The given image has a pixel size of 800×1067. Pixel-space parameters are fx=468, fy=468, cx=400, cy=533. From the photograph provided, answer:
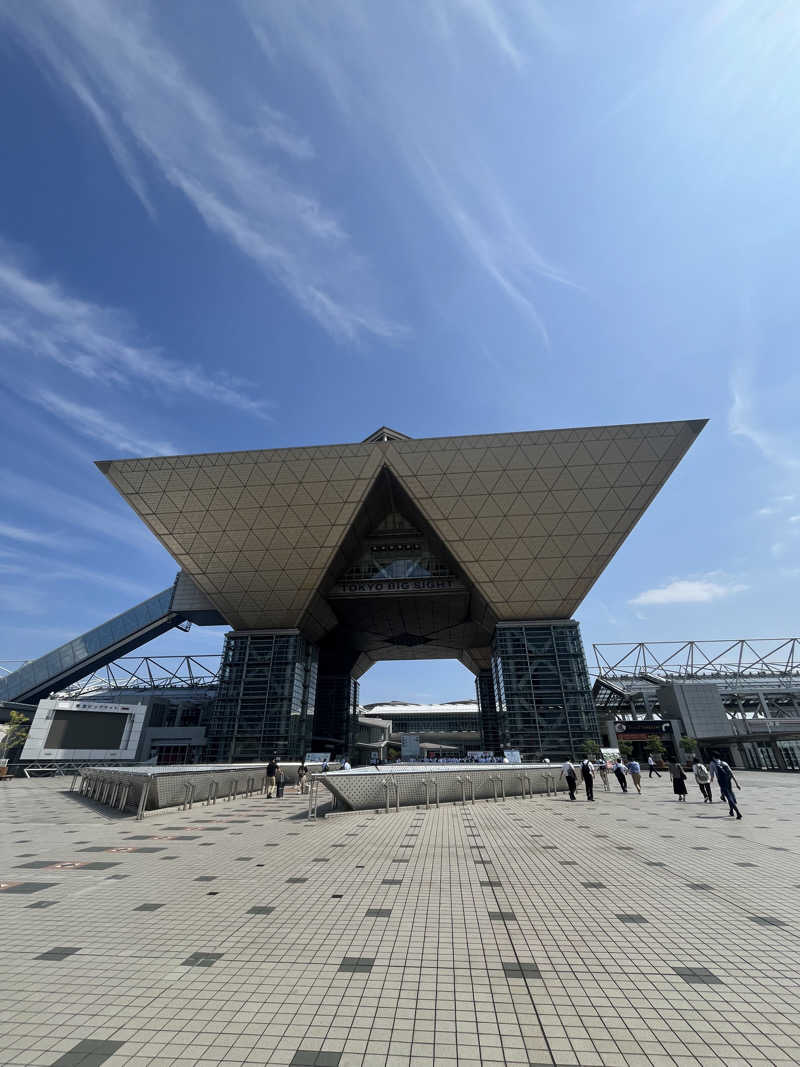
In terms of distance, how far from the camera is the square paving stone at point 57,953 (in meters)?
5.24

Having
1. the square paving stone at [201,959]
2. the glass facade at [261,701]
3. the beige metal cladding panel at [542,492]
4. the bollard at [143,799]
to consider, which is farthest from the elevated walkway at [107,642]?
the square paving stone at [201,959]

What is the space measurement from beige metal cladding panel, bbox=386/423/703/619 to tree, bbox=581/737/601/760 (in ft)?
39.6

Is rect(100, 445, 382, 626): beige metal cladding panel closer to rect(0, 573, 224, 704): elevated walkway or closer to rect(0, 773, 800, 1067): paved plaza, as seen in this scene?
rect(0, 573, 224, 704): elevated walkway

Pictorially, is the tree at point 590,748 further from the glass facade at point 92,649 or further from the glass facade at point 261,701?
the glass facade at point 92,649

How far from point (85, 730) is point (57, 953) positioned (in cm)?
4893

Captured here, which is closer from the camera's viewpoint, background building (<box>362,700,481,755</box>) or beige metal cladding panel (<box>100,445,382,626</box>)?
beige metal cladding panel (<box>100,445,382,626</box>)

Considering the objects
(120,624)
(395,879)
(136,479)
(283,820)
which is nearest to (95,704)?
(120,624)

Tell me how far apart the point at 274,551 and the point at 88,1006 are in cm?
3724

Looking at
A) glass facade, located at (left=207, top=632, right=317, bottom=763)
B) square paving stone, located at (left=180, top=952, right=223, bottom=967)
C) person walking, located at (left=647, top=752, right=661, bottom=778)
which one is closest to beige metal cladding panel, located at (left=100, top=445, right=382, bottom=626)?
glass facade, located at (left=207, top=632, right=317, bottom=763)

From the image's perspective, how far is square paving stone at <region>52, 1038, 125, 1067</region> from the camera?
3404mm

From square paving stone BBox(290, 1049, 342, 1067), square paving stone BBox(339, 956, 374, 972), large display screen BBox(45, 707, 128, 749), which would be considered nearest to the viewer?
square paving stone BBox(290, 1049, 342, 1067)

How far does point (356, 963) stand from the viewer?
5.03 meters

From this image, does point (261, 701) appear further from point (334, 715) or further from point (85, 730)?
point (334, 715)

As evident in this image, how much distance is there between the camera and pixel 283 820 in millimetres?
14703
